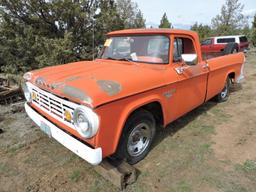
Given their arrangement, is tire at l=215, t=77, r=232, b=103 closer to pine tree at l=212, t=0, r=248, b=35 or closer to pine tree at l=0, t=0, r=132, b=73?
pine tree at l=0, t=0, r=132, b=73

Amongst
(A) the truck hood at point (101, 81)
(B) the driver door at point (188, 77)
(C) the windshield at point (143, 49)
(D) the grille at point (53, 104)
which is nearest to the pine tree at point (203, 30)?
(B) the driver door at point (188, 77)

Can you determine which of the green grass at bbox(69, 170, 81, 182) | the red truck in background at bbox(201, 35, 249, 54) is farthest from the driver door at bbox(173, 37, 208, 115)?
the red truck in background at bbox(201, 35, 249, 54)

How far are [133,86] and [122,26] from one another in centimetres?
1187

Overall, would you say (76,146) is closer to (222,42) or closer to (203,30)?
(222,42)

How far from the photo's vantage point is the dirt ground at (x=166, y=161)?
2.92 metres

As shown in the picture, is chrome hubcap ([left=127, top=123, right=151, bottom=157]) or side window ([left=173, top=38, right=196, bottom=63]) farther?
side window ([left=173, top=38, right=196, bottom=63])

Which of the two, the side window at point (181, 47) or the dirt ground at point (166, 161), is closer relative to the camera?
the dirt ground at point (166, 161)

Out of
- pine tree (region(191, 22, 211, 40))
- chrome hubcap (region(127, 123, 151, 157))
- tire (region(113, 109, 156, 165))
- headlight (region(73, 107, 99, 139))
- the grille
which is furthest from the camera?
pine tree (region(191, 22, 211, 40))

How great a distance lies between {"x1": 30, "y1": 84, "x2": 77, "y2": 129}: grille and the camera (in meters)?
2.70

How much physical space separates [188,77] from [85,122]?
84.5 inches

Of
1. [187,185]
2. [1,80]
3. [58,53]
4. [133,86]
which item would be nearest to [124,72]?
[133,86]

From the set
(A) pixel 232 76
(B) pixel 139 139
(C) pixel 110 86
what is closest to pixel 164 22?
(A) pixel 232 76

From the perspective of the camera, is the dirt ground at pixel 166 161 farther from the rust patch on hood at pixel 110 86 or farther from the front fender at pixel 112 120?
the rust patch on hood at pixel 110 86

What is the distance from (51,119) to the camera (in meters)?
A: 3.11
